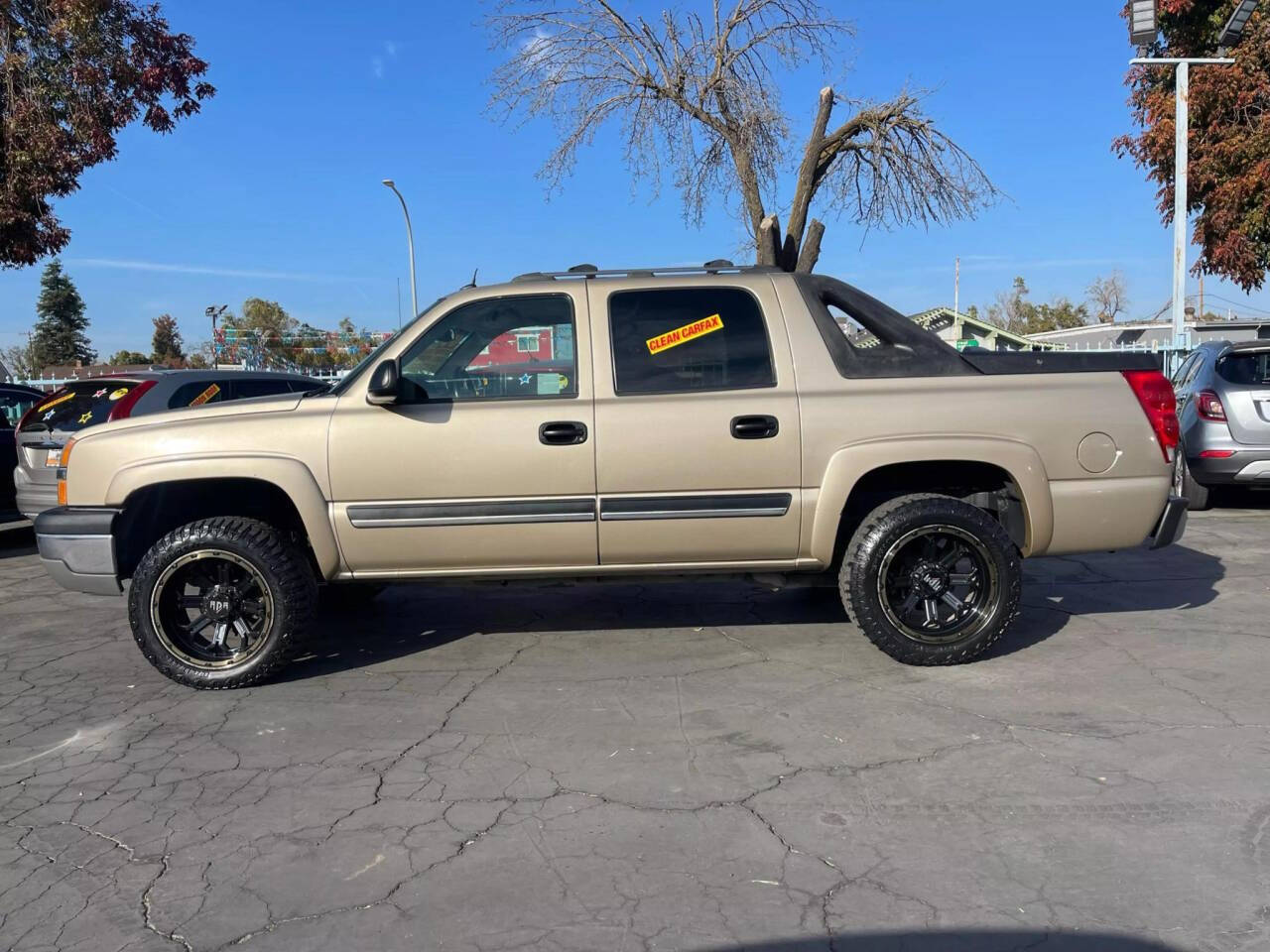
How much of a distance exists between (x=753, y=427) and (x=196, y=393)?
6.02 metres

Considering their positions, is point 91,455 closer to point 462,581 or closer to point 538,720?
point 462,581

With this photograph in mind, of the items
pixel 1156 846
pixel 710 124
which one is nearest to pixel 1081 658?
pixel 1156 846

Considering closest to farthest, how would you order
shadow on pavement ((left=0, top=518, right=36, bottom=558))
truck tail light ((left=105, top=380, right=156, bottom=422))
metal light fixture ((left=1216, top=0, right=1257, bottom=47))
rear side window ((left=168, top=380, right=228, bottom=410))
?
truck tail light ((left=105, top=380, right=156, bottom=422)), rear side window ((left=168, top=380, right=228, bottom=410)), shadow on pavement ((left=0, top=518, right=36, bottom=558)), metal light fixture ((left=1216, top=0, right=1257, bottom=47))

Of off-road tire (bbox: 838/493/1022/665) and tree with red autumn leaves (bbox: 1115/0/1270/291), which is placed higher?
tree with red autumn leaves (bbox: 1115/0/1270/291)

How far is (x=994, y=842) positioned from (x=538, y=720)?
1.99m

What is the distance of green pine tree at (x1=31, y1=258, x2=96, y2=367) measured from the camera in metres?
59.5

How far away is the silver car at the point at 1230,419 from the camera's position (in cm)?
857

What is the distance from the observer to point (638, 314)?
16.3ft

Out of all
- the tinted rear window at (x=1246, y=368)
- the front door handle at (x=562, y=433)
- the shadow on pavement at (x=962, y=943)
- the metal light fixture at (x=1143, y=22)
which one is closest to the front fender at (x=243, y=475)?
the front door handle at (x=562, y=433)

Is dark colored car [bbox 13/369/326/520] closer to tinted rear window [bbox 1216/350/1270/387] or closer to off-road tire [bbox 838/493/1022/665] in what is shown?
off-road tire [bbox 838/493/1022/665]

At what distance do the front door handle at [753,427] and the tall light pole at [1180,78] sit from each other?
1154 cm

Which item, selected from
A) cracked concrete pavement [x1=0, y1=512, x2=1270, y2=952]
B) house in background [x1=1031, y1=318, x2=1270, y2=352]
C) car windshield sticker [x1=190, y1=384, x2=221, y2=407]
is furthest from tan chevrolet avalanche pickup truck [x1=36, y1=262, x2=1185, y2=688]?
house in background [x1=1031, y1=318, x2=1270, y2=352]

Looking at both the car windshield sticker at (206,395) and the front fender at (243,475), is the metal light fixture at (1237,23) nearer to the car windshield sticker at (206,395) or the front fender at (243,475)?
the car windshield sticker at (206,395)

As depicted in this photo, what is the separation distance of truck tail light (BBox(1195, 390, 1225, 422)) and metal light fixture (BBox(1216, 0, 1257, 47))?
861 cm
